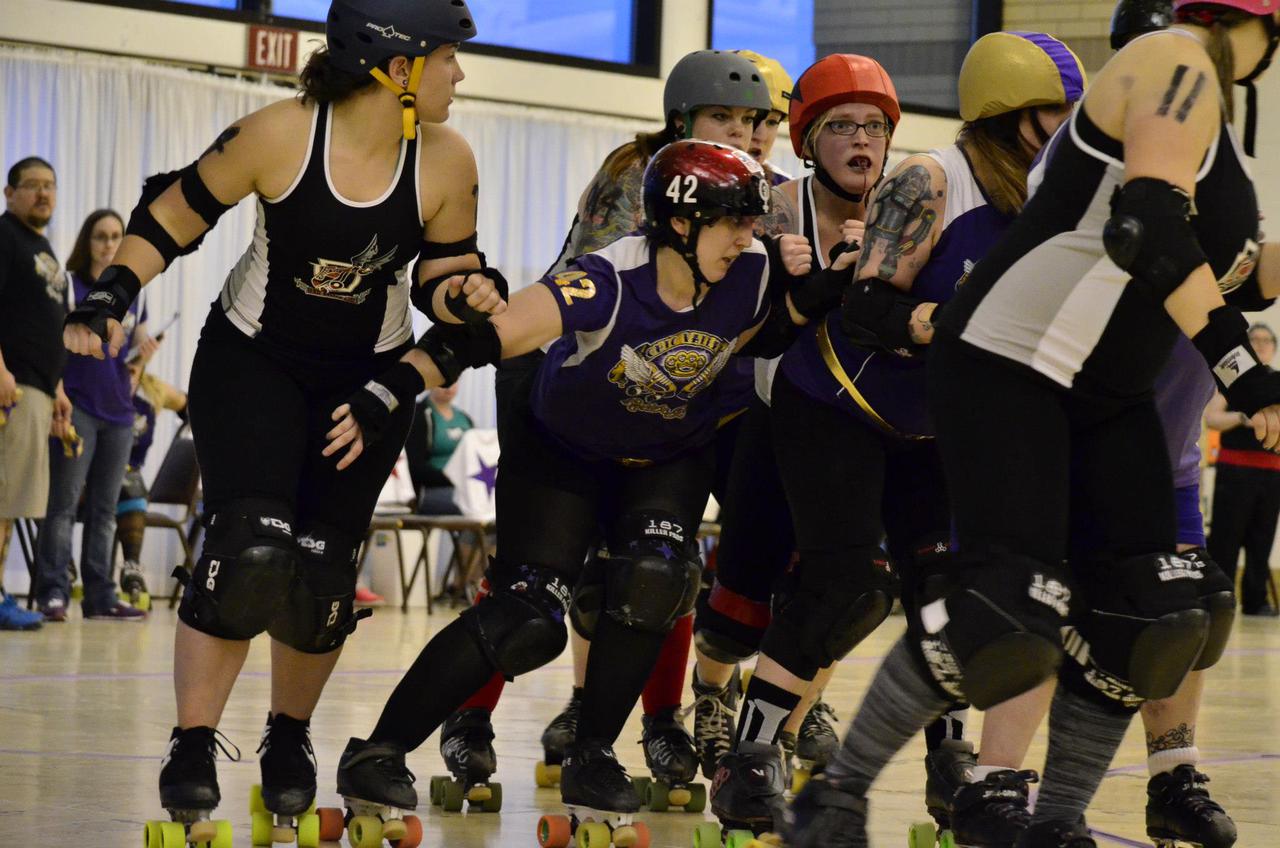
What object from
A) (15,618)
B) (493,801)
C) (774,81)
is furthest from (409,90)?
(15,618)

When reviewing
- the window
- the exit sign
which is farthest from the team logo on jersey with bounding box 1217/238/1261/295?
the window

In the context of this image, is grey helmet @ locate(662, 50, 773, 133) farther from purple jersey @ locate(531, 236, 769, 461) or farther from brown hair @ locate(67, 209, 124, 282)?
brown hair @ locate(67, 209, 124, 282)

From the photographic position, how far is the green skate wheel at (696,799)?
3779mm

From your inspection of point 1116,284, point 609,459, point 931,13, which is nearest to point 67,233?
point 931,13

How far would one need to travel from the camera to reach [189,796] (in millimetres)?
2986

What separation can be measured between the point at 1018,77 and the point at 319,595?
5.10 ft

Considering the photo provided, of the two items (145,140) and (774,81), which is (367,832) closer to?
(774,81)

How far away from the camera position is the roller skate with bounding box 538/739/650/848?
10.0ft

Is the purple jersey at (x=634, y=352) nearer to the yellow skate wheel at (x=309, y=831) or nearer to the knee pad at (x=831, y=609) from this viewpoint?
the knee pad at (x=831, y=609)

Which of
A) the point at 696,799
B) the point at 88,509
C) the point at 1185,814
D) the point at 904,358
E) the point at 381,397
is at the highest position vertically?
the point at 904,358

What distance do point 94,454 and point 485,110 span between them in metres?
4.19

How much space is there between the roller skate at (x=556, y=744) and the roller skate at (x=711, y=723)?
0.28m

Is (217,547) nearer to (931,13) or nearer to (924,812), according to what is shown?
(924,812)

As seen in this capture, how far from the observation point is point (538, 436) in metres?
3.33
